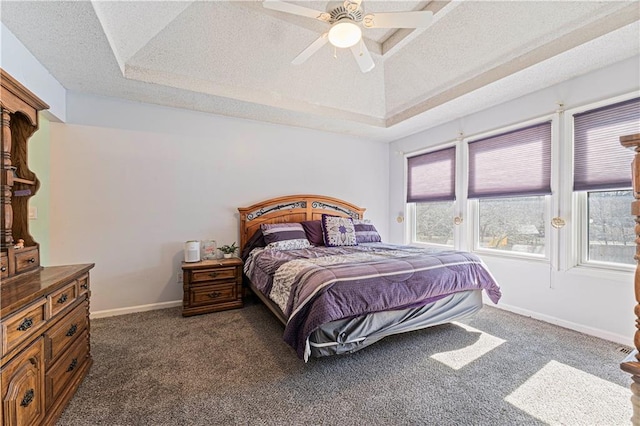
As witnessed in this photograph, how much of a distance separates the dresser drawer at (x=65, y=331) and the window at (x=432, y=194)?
14.1 ft

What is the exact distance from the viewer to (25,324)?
1.30 meters

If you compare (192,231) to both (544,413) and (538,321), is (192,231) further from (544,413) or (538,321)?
(538,321)

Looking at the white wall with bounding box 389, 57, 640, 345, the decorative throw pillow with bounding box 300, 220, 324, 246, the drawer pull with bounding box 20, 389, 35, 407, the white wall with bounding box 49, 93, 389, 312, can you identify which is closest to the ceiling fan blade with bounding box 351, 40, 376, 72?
the white wall with bounding box 49, 93, 389, 312

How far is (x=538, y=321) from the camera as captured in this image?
3045 mm

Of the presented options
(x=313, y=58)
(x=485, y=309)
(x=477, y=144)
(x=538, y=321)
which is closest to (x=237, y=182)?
(x=313, y=58)

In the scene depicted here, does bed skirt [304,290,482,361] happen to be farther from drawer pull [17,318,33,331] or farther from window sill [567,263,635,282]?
drawer pull [17,318,33,331]

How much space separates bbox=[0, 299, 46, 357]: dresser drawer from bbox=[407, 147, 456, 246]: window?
4382 millimetres

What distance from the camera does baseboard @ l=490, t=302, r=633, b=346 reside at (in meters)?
2.50

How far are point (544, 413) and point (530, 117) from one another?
9.65 feet

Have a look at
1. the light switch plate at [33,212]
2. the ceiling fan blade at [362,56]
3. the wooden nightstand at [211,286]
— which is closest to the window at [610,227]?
the ceiling fan blade at [362,56]

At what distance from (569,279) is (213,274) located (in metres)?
3.83

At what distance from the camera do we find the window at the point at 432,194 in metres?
4.23

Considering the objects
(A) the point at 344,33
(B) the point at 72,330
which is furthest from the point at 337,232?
(B) the point at 72,330

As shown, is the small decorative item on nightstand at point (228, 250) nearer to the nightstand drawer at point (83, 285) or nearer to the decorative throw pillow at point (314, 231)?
the decorative throw pillow at point (314, 231)
